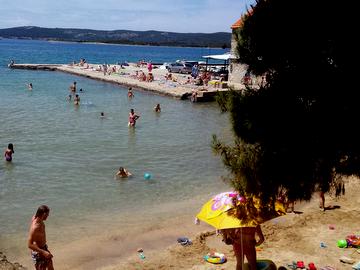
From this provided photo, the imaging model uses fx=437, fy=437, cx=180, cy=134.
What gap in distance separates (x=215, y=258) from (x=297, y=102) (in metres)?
4.90

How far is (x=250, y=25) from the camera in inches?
217

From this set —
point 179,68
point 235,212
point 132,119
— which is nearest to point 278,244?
point 235,212

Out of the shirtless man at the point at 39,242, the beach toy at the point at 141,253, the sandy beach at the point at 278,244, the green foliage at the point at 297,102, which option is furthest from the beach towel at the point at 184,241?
the green foliage at the point at 297,102

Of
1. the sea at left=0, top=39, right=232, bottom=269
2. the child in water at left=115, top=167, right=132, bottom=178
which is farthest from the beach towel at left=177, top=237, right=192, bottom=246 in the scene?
the child in water at left=115, top=167, right=132, bottom=178

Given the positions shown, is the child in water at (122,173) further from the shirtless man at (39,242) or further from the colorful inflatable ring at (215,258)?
the shirtless man at (39,242)

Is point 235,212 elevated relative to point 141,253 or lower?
elevated

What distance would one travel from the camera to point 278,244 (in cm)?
984

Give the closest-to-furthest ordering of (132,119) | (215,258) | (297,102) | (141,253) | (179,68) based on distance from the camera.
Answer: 1. (297,102)
2. (215,258)
3. (141,253)
4. (132,119)
5. (179,68)

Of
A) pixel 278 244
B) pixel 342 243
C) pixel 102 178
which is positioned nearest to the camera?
pixel 342 243

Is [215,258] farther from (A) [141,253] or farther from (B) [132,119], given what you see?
(B) [132,119]

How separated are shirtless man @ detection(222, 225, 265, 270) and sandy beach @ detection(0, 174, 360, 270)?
1153 millimetres

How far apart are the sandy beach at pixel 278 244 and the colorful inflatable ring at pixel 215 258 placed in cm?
11

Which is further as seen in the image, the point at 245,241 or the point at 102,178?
the point at 102,178

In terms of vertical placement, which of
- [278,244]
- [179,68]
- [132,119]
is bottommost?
[278,244]
